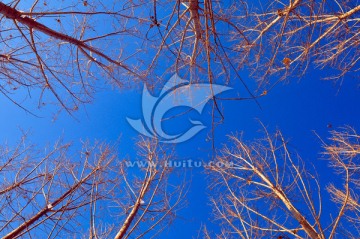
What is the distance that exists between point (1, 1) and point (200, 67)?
1.86m

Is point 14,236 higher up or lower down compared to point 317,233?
lower down

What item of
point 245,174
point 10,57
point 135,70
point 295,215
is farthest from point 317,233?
point 10,57

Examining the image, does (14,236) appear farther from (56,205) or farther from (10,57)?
(10,57)

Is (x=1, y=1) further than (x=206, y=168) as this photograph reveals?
No

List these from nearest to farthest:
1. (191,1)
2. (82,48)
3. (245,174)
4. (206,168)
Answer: (191,1) → (82,48) → (245,174) → (206,168)

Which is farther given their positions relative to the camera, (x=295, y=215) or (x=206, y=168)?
(x=206, y=168)

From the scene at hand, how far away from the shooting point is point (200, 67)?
128 inches

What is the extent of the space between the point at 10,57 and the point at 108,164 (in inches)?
92.5

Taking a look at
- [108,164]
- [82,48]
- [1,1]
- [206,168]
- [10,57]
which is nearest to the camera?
[1,1]

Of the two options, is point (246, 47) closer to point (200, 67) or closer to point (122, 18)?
point (200, 67)

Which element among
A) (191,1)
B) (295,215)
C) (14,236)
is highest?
(191,1)

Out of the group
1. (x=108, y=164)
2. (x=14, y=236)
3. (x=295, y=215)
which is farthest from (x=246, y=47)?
(x=14, y=236)

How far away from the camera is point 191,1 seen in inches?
93.4

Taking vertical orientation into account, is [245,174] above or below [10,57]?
above
